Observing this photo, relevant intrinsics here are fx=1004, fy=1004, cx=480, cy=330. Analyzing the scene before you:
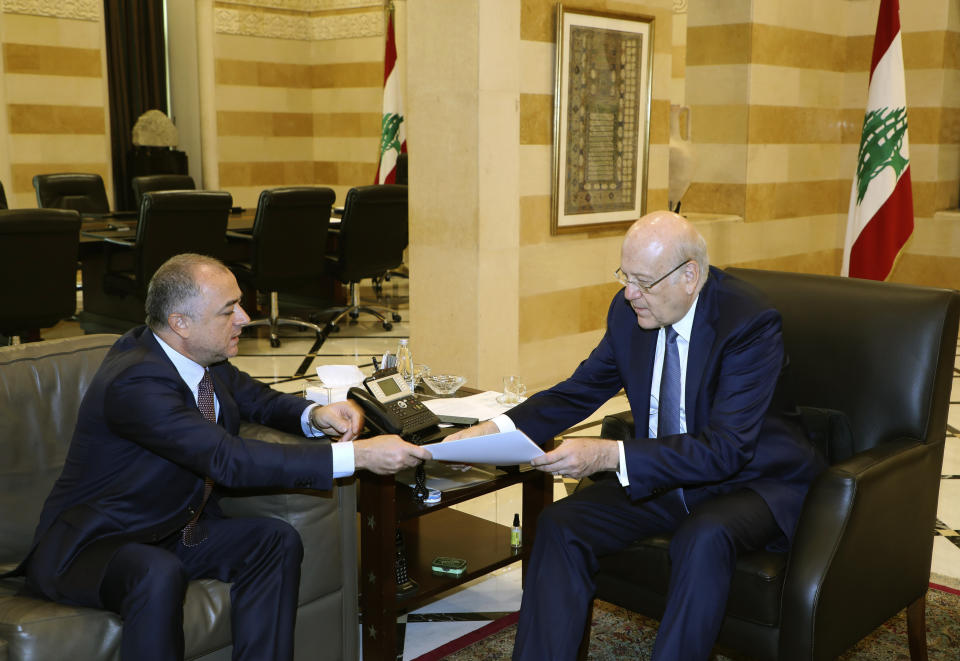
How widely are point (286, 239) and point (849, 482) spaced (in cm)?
560

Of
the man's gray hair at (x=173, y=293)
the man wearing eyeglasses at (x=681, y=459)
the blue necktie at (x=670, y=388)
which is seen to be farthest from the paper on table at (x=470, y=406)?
the man's gray hair at (x=173, y=293)

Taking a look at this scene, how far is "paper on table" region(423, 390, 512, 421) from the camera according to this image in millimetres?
3283

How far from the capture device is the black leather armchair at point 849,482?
248 cm

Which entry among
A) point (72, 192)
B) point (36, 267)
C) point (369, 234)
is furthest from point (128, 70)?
point (36, 267)

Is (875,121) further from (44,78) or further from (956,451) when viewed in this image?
(44,78)

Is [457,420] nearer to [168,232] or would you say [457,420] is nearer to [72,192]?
[168,232]

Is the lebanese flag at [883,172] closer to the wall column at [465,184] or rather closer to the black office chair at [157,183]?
the wall column at [465,184]

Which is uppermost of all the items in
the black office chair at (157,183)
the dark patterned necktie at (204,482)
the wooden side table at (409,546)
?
the black office chair at (157,183)

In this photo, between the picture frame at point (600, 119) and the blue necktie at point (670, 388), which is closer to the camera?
the blue necktie at point (670, 388)

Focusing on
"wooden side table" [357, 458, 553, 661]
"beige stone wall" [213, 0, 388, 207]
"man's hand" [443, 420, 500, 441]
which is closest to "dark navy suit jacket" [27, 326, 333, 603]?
"wooden side table" [357, 458, 553, 661]

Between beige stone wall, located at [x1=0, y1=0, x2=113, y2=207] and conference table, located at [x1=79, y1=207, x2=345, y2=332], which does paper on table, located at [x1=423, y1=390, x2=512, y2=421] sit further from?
beige stone wall, located at [x1=0, y1=0, x2=113, y2=207]

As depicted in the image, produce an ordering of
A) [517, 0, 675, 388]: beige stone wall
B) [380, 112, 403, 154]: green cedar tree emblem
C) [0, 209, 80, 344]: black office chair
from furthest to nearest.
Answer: [380, 112, 403, 154]: green cedar tree emblem
[0, 209, 80, 344]: black office chair
[517, 0, 675, 388]: beige stone wall

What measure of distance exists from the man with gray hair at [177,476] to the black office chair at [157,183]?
6788 millimetres

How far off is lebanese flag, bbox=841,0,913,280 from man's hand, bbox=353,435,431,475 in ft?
15.9
